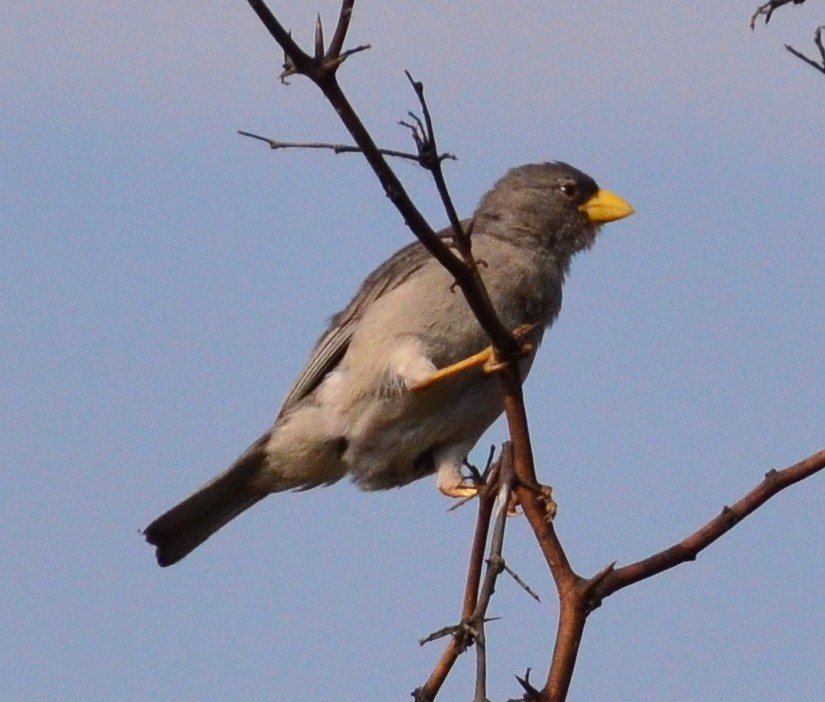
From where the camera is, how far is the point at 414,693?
299 cm

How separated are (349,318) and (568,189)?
4.60ft

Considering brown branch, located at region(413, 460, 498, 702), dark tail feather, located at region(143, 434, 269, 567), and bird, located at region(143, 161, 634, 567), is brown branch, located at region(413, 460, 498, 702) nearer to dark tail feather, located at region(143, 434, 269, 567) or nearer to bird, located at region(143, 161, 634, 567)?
bird, located at region(143, 161, 634, 567)

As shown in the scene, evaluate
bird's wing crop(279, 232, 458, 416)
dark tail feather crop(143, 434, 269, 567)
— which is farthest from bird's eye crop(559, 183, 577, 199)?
dark tail feather crop(143, 434, 269, 567)

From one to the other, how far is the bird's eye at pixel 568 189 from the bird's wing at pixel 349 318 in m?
0.88

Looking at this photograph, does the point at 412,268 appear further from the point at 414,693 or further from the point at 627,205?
the point at 414,693

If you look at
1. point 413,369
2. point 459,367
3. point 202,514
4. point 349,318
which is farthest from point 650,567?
point 202,514

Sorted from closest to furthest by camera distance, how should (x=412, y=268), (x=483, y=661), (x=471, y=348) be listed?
(x=483, y=661)
(x=471, y=348)
(x=412, y=268)

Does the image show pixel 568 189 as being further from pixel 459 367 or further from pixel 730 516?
pixel 730 516

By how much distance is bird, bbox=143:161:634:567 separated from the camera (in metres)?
6.55

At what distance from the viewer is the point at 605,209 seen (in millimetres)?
7676

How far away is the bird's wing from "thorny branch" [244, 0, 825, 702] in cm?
341

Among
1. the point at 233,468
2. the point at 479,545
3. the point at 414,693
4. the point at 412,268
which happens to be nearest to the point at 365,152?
the point at 479,545

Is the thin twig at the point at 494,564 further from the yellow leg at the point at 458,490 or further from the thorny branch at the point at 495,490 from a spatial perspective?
the yellow leg at the point at 458,490

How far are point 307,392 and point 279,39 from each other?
4272 millimetres
